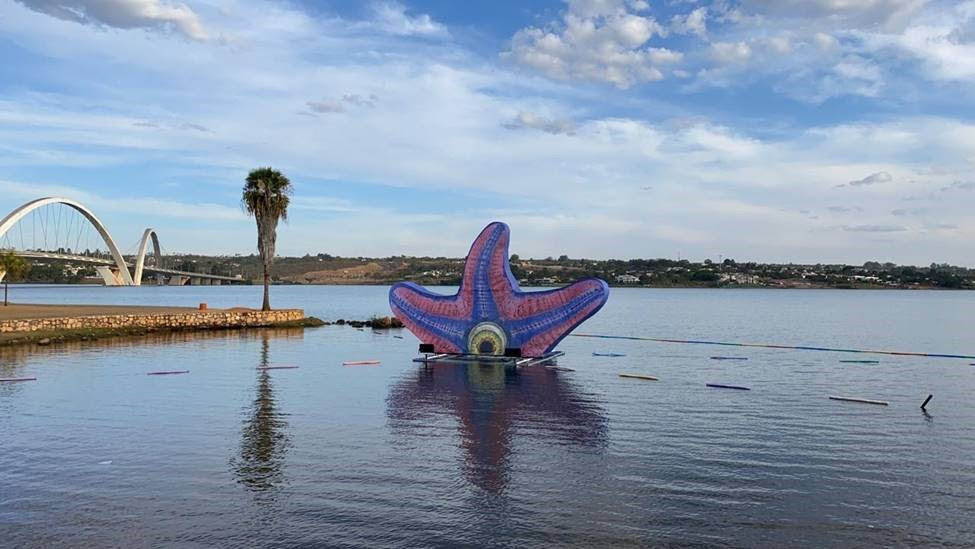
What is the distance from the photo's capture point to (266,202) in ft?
199

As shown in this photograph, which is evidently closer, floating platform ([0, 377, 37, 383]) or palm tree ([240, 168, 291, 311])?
floating platform ([0, 377, 37, 383])

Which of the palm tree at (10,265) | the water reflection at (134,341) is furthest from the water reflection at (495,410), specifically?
A: the palm tree at (10,265)

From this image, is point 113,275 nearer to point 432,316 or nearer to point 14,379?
point 432,316

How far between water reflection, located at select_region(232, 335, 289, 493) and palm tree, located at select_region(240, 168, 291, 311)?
35.4 meters

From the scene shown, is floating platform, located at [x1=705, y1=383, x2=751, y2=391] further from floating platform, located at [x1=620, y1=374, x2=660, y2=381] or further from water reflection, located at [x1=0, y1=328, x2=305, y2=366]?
water reflection, located at [x1=0, y1=328, x2=305, y2=366]

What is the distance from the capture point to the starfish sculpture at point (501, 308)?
113 ft

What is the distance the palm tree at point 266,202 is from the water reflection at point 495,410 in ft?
99.6

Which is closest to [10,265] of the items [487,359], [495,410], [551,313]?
[487,359]

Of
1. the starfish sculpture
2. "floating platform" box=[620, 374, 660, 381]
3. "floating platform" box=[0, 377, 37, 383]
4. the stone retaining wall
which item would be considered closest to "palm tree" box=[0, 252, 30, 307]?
the stone retaining wall

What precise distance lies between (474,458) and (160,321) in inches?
1598

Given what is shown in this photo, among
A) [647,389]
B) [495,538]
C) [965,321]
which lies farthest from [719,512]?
[965,321]

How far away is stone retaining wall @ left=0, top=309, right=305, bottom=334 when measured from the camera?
147 ft

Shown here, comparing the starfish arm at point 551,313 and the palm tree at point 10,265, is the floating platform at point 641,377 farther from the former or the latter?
the palm tree at point 10,265

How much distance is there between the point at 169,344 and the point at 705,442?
111 feet
